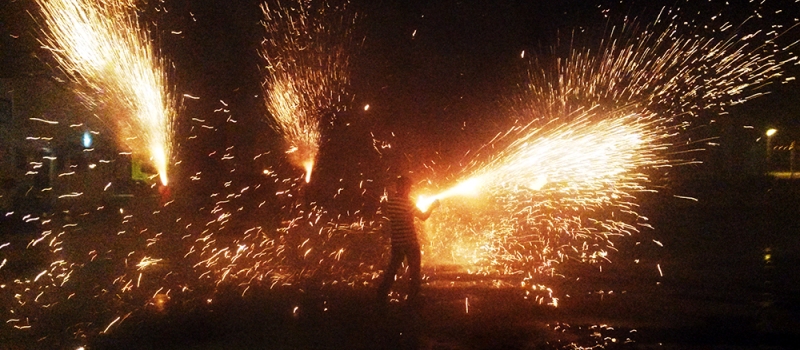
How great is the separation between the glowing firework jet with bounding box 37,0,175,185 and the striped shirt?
631 cm

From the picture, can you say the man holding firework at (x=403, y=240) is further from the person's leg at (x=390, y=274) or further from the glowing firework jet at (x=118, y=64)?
the glowing firework jet at (x=118, y=64)

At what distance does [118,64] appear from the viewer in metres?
13.5

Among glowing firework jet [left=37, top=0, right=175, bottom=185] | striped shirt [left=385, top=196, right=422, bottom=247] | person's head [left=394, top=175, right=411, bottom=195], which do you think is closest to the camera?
striped shirt [left=385, top=196, right=422, bottom=247]

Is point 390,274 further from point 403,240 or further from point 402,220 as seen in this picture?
point 402,220

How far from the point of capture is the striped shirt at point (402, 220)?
920 centimetres

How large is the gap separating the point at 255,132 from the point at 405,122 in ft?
15.4

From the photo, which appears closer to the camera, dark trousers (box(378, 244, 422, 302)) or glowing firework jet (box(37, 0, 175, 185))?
dark trousers (box(378, 244, 422, 302))

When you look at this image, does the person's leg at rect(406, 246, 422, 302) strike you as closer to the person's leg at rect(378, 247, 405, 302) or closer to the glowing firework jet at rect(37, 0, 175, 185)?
the person's leg at rect(378, 247, 405, 302)

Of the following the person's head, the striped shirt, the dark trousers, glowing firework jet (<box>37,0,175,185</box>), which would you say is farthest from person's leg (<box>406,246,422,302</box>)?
glowing firework jet (<box>37,0,175,185</box>)

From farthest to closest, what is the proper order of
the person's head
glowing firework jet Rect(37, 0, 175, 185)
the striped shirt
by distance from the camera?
1. glowing firework jet Rect(37, 0, 175, 185)
2. the person's head
3. the striped shirt

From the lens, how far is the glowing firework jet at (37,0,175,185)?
40.7ft

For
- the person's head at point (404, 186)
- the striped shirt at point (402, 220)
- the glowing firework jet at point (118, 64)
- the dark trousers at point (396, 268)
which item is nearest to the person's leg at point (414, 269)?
the dark trousers at point (396, 268)

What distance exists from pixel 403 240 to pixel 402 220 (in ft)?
0.80

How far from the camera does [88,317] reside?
8523mm
